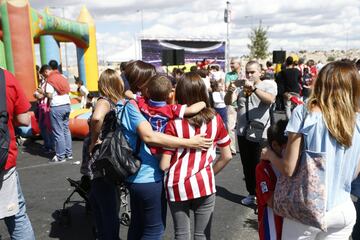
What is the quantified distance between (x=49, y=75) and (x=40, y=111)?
2.88 ft

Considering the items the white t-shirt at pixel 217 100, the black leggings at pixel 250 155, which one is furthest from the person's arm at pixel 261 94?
the white t-shirt at pixel 217 100

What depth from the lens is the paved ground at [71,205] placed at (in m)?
3.82

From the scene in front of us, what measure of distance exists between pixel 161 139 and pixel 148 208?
20.1 inches

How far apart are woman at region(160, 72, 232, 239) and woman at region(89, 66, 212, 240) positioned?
0.26 feet

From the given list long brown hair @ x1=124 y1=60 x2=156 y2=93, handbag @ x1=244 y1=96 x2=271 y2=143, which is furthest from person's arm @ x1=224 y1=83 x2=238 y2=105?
long brown hair @ x1=124 y1=60 x2=156 y2=93

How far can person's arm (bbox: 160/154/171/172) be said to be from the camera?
2.47m

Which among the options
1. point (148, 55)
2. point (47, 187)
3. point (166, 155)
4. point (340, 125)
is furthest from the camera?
point (148, 55)

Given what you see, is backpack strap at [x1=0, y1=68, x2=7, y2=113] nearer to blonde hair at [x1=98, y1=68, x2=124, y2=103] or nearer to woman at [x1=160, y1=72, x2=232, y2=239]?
blonde hair at [x1=98, y1=68, x2=124, y2=103]

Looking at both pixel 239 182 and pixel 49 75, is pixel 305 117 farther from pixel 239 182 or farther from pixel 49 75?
pixel 49 75

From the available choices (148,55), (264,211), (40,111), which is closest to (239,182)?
(264,211)

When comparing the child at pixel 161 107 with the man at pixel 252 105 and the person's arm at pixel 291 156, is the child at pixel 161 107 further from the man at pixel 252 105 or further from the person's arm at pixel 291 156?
the man at pixel 252 105

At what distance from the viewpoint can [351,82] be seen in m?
1.98

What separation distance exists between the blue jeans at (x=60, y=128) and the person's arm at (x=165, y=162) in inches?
179

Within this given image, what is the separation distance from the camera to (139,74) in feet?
8.84
